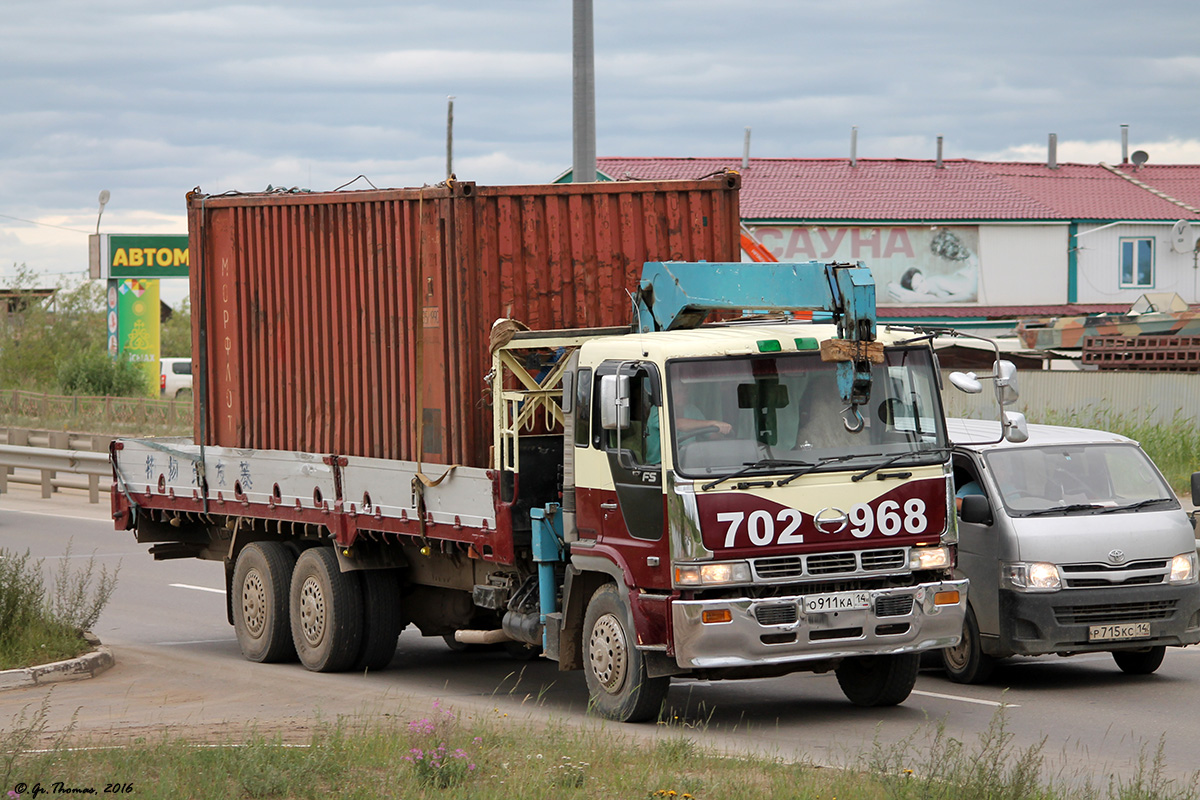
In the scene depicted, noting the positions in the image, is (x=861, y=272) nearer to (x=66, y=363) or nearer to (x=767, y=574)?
(x=767, y=574)

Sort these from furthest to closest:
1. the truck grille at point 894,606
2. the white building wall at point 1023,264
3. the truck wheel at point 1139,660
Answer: the white building wall at point 1023,264 < the truck wheel at point 1139,660 < the truck grille at point 894,606

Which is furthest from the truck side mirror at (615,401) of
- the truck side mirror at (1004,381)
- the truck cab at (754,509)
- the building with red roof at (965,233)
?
the building with red roof at (965,233)

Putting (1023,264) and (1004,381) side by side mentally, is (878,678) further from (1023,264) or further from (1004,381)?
(1023,264)

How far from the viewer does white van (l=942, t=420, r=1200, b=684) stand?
1075 cm

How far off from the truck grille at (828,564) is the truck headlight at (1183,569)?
8.47 feet

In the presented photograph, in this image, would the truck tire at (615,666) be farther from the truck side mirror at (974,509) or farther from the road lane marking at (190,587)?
the road lane marking at (190,587)

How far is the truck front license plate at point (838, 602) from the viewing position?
9.19 m

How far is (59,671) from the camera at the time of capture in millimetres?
11633

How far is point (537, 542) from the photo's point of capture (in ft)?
33.4

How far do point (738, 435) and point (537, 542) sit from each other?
65.3 inches

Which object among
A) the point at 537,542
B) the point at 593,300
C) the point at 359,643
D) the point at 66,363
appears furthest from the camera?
the point at 66,363

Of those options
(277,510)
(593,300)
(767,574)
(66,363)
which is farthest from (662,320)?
(66,363)

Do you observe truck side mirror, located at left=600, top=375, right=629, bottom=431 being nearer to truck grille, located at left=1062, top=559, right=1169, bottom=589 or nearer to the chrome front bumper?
the chrome front bumper

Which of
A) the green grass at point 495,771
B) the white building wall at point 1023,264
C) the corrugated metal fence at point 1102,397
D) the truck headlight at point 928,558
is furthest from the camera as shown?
the white building wall at point 1023,264
